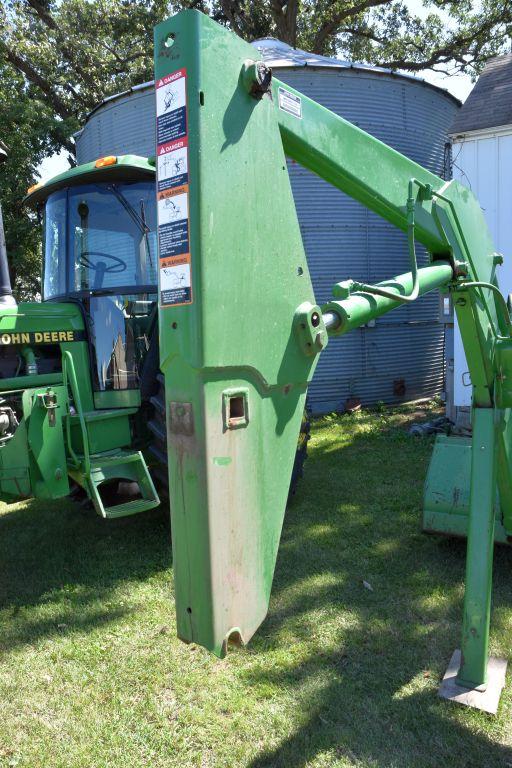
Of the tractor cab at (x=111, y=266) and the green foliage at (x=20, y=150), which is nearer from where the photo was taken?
the tractor cab at (x=111, y=266)

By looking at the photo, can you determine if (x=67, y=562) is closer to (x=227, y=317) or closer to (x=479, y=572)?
(x=479, y=572)

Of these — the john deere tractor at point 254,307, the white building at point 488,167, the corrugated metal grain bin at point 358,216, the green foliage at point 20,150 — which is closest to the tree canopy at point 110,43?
the green foliage at point 20,150

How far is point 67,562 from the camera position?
4.26 meters

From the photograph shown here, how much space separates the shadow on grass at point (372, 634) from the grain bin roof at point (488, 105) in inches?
186

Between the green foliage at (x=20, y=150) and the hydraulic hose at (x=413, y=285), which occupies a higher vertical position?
the green foliage at (x=20, y=150)

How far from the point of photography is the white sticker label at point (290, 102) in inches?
66.1

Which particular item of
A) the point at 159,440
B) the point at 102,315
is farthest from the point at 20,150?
the point at 159,440

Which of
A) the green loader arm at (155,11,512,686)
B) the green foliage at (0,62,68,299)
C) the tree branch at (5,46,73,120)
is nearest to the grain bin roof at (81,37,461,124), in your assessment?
the green foliage at (0,62,68,299)

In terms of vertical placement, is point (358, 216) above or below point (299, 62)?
below

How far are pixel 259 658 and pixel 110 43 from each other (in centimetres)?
1840

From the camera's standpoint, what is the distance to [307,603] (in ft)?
11.4

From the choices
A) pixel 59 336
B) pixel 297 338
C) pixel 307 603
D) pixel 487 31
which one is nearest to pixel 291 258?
pixel 297 338

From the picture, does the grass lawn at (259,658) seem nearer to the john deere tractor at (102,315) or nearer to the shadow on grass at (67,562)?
the shadow on grass at (67,562)

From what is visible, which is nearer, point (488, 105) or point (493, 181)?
point (493, 181)
